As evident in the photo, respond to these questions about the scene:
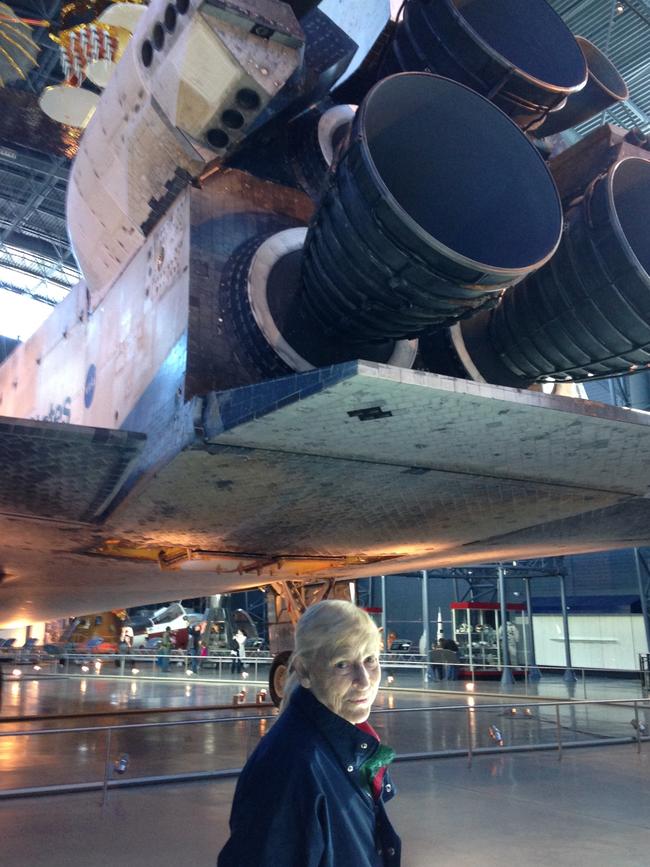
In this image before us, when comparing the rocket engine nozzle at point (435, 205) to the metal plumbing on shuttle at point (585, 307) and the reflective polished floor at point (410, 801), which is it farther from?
the reflective polished floor at point (410, 801)

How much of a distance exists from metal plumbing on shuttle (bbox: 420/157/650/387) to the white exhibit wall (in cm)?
1922

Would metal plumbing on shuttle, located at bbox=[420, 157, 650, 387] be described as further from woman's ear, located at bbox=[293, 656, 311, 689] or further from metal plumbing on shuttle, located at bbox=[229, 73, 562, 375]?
woman's ear, located at bbox=[293, 656, 311, 689]

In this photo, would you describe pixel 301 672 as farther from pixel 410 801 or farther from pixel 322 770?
pixel 410 801

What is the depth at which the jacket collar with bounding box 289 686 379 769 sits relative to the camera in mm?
1358

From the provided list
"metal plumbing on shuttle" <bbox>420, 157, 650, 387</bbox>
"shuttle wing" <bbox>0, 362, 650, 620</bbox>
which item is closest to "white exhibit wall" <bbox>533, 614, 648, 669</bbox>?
"shuttle wing" <bbox>0, 362, 650, 620</bbox>

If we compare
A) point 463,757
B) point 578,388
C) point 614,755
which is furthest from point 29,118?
point 614,755

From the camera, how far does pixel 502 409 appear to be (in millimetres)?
2980

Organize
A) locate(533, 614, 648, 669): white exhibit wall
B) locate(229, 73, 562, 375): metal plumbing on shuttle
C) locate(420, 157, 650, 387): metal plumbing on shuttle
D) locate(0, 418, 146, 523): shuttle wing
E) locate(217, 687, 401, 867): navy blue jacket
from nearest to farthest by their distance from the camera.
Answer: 1. locate(217, 687, 401, 867): navy blue jacket
2. locate(229, 73, 562, 375): metal plumbing on shuttle
3. locate(420, 157, 650, 387): metal plumbing on shuttle
4. locate(0, 418, 146, 523): shuttle wing
5. locate(533, 614, 648, 669): white exhibit wall

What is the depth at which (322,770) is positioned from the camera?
1.28 m

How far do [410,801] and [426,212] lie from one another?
3.55m

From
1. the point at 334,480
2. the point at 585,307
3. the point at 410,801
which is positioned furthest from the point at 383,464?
the point at 410,801

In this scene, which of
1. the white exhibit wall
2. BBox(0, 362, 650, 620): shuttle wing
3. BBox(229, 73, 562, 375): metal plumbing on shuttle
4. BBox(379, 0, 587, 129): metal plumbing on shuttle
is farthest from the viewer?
the white exhibit wall

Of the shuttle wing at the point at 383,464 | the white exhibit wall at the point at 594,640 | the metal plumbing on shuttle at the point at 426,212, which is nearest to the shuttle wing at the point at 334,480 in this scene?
the shuttle wing at the point at 383,464

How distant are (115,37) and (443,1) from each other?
10.3ft
